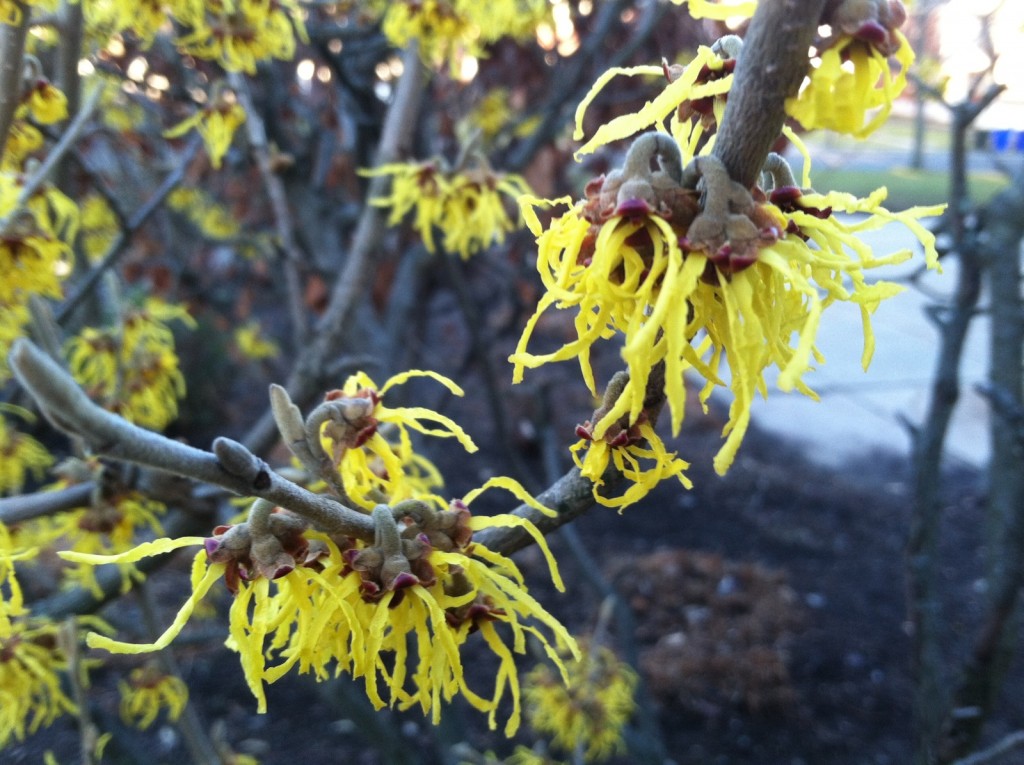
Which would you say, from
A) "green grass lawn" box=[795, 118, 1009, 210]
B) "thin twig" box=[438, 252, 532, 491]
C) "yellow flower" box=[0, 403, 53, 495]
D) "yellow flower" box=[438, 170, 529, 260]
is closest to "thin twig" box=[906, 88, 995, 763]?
"thin twig" box=[438, 252, 532, 491]

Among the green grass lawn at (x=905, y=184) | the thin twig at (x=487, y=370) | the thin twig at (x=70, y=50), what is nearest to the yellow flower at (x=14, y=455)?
the thin twig at (x=70, y=50)

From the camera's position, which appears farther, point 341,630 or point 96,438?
point 341,630

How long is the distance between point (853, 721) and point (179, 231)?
532 centimetres

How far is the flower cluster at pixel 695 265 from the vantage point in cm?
60

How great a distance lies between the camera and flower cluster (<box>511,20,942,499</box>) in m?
0.60

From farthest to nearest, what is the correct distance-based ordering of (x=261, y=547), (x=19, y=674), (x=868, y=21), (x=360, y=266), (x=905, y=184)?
1. (x=905, y=184)
2. (x=360, y=266)
3. (x=19, y=674)
4. (x=261, y=547)
5. (x=868, y=21)

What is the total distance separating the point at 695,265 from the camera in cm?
61

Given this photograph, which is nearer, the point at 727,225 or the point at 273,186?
the point at 727,225

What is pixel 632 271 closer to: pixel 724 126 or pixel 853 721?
pixel 724 126

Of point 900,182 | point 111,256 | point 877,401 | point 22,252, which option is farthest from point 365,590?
point 900,182

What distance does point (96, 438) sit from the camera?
57 cm

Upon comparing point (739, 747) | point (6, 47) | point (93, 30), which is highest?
point (93, 30)

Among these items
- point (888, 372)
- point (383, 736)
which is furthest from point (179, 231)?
point (888, 372)

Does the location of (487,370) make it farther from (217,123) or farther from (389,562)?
(389,562)
